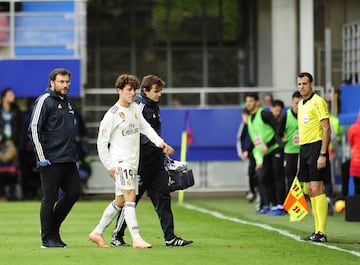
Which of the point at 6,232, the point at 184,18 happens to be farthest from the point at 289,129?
the point at 184,18

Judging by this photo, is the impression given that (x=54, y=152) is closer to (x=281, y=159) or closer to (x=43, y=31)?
(x=281, y=159)

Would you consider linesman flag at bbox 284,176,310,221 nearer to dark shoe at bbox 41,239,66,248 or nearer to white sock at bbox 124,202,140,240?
white sock at bbox 124,202,140,240

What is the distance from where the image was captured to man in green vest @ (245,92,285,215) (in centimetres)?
2086

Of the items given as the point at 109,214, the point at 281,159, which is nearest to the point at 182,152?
the point at 281,159

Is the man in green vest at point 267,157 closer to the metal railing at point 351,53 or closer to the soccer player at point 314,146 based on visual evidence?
the metal railing at point 351,53

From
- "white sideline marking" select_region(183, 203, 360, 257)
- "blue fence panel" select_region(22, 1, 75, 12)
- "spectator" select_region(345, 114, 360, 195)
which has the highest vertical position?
"blue fence panel" select_region(22, 1, 75, 12)

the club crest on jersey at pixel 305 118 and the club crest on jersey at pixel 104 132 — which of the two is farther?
the club crest on jersey at pixel 305 118

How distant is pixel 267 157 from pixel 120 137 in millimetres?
8174

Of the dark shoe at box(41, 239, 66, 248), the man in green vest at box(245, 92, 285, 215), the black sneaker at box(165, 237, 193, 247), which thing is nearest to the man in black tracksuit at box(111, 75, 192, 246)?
the black sneaker at box(165, 237, 193, 247)

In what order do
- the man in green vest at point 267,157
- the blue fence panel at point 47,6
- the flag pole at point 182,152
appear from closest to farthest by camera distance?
1. the man in green vest at point 267,157
2. the flag pole at point 182,152
3. the blue fence panel at point 47,6

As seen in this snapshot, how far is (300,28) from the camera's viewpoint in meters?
27.3

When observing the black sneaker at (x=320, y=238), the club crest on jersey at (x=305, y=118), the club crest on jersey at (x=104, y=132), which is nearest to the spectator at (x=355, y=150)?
the club crest on jersey at (x=305, y=118)

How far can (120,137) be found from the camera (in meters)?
13.3

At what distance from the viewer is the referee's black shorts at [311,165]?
14.8 meters
